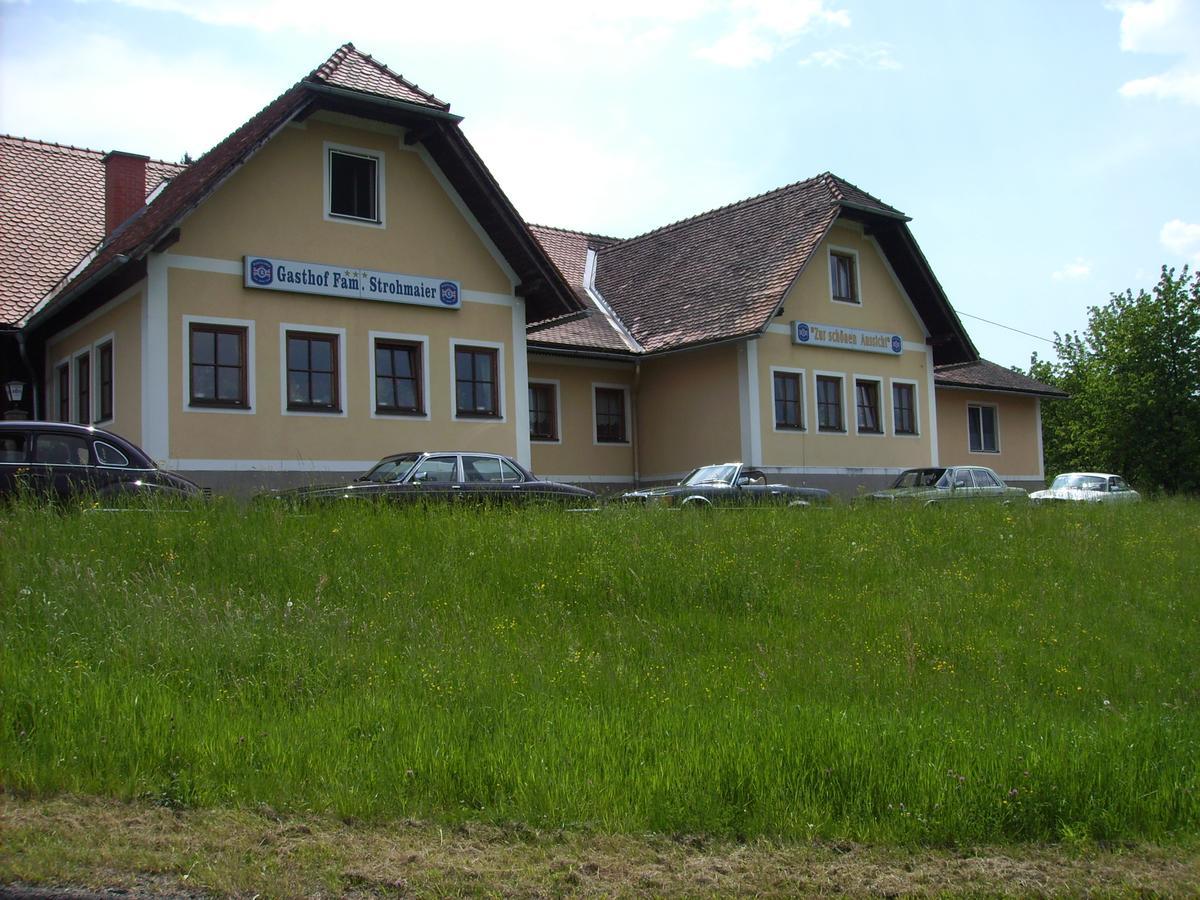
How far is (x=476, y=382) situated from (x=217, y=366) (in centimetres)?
500

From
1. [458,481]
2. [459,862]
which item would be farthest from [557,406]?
[459,862]

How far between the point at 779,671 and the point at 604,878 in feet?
12.5

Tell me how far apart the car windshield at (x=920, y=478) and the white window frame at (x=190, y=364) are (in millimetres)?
13789

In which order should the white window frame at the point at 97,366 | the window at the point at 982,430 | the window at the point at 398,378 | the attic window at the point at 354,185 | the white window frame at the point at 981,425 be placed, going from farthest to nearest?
1. the window at the point at 982,430
2. the white window frame at the point at 981,425
3. the window at the point at 398,378
4. the attic window at the point at 354,185
5. the white window frame at the point at 97,366

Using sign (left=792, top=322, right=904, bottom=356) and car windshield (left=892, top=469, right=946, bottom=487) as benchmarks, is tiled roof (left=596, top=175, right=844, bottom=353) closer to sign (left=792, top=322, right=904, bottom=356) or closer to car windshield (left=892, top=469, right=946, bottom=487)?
sign (left=792, top=322, right=904, bottom=356)

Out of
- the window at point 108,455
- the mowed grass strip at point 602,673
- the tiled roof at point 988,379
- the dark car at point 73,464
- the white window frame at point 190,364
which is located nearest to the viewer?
the mowed grass strip at point 602,673

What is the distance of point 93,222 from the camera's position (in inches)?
930

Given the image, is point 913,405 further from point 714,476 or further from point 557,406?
point 714,476

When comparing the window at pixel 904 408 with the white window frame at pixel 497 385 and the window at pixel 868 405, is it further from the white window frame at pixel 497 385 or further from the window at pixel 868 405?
the white window frame at pixel 497 385

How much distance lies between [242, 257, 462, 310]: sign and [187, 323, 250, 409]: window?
0.99m

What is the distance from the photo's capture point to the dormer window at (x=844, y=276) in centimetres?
2786

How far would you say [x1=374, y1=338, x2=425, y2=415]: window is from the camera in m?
20.8

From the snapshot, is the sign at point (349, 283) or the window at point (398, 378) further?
the window at point (398, 378)

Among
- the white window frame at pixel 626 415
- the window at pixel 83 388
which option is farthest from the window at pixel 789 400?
the window at pixel 83 388
